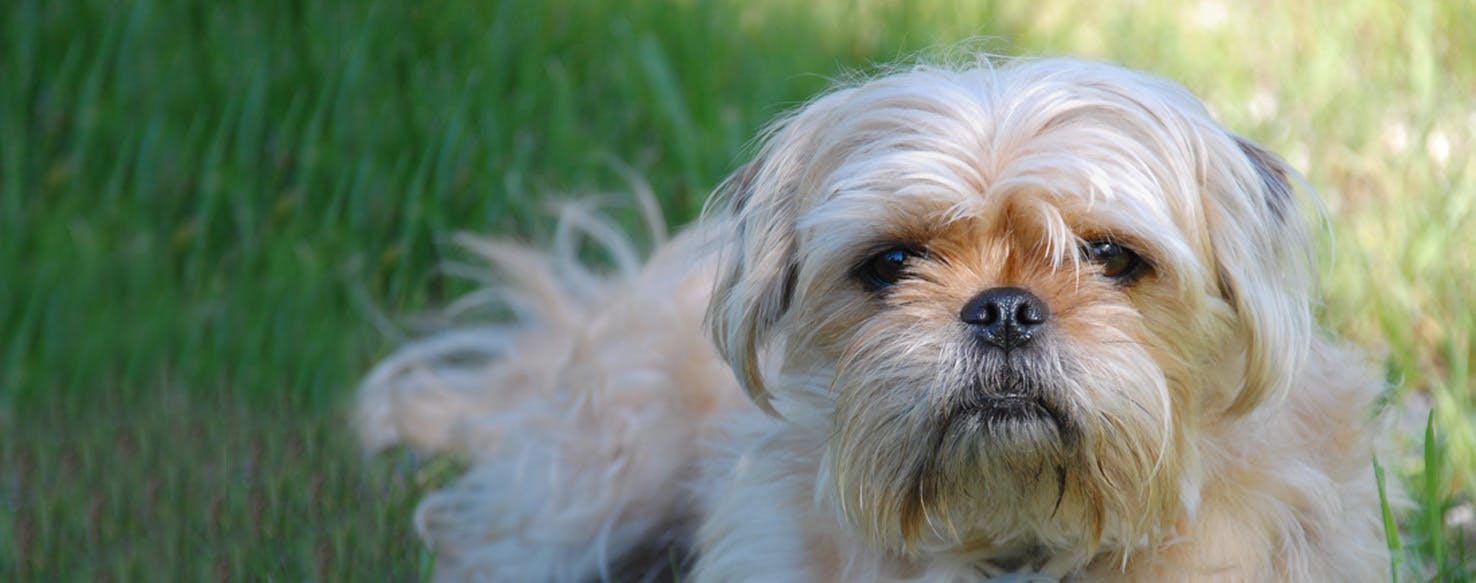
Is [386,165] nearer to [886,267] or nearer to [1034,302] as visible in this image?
[886,267]

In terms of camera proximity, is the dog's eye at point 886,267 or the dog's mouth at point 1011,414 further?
the dog's eye at point 886,267

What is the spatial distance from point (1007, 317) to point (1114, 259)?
0.68ft

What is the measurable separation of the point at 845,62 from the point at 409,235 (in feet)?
5.14

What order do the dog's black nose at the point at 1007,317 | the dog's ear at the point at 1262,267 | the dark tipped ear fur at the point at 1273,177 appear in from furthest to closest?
the dark tipped ear fur at the point at 1273,177
the dog's ear at the point at 1262,267
the dog's black nose at the point at 1007,317

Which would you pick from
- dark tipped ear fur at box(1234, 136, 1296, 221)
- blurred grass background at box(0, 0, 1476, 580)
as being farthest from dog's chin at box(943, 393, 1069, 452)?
blurred grass background at box(0, 0, 1476, 580)

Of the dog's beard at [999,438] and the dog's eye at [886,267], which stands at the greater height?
the dog's eye at [886,267]

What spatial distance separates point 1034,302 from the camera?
2041mm

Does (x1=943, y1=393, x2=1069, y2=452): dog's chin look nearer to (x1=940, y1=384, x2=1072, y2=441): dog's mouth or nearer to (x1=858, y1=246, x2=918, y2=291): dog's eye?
(x1=940, y1=384, x2=1072, y2=441): dog's mouth

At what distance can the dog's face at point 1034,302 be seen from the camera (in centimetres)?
205

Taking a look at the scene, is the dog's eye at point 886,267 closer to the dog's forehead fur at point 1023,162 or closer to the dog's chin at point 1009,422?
the dog's forehead fur at point 1023,162

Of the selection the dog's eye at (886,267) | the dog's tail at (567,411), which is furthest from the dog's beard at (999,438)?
the dog's tail at (567,411)

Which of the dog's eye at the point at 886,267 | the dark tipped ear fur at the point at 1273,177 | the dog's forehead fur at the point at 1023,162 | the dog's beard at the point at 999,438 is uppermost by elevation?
the dog's forehead fur at the point at 1023,162

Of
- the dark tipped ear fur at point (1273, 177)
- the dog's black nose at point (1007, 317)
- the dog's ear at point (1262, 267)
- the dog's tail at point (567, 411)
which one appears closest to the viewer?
the dog's black nose at point (1007, 317)

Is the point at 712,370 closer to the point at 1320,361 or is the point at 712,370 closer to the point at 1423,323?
the point at 1320,361
